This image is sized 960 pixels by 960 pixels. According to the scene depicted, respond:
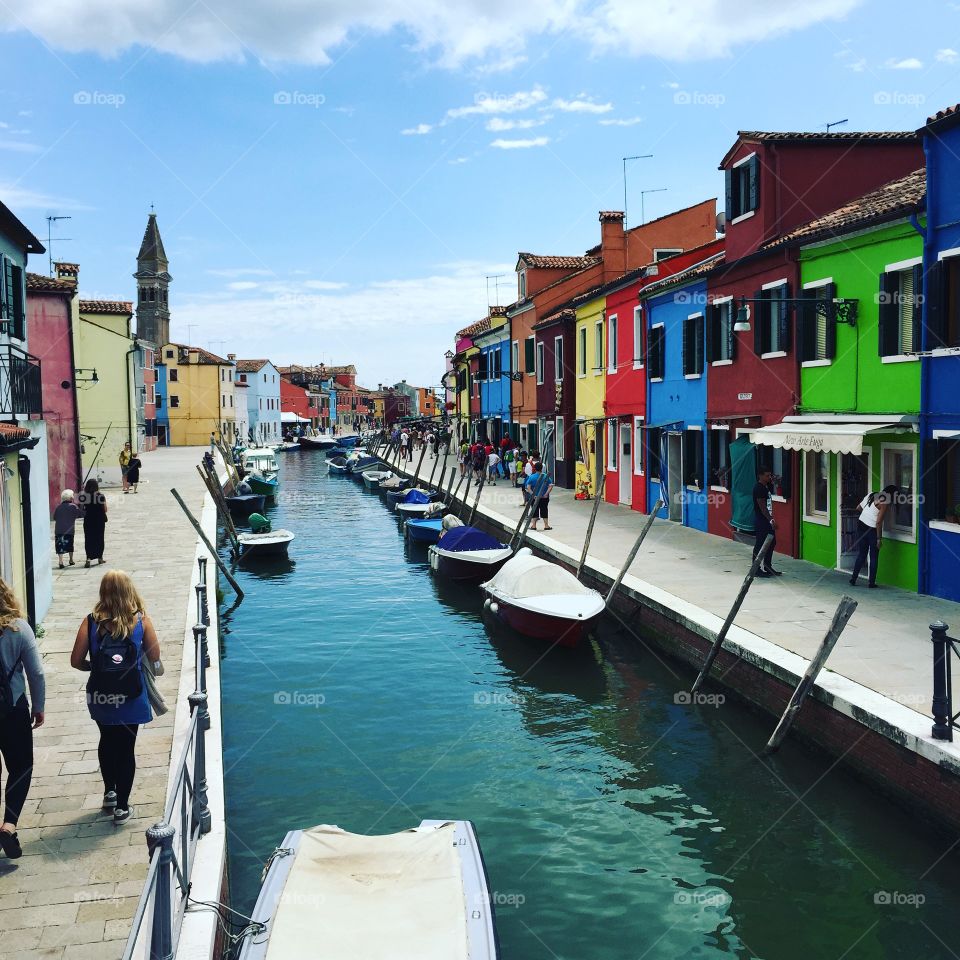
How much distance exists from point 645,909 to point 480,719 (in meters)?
4.87

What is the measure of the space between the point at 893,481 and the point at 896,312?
253 centimetres

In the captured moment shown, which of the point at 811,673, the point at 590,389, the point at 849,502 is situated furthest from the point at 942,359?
the point at 590,389

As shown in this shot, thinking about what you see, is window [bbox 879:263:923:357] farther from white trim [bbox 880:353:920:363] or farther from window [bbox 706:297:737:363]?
window [bbox 706:297:737:363]

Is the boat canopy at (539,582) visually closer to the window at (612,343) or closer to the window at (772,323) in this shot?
the window at (772,323)

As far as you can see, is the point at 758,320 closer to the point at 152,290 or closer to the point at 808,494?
the point at 808,494

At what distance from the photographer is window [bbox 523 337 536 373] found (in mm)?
37003

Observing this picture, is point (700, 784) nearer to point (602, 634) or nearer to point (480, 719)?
point (480, 719)

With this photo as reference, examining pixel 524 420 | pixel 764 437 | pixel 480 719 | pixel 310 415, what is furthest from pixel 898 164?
pixel 310 415

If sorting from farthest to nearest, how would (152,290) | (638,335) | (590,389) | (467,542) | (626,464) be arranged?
(152,290) → (590,389) → (626,464) → (638,335) → (467,542)

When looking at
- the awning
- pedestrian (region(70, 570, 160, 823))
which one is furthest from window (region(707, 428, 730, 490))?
pedestrian (region(70, 570, 160, 823))

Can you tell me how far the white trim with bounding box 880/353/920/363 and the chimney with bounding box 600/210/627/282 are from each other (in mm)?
17516

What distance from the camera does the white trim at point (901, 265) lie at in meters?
13.6

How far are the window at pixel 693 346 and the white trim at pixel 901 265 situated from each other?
7411mm

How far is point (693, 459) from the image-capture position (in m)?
22.4
